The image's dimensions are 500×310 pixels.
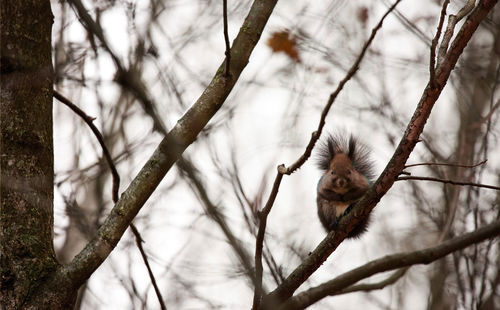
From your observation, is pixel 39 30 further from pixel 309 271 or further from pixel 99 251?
pixel 309 271

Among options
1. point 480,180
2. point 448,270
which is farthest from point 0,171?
point 448,270

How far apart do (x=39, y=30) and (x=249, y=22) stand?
0.70 m

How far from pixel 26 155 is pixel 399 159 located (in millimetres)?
1175

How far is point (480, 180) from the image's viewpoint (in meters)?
3.67

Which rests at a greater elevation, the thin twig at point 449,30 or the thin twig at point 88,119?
the thin twig at point 449,30

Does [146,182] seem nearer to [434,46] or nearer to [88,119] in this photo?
[88,119]

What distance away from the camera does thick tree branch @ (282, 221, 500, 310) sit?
2.21 metres

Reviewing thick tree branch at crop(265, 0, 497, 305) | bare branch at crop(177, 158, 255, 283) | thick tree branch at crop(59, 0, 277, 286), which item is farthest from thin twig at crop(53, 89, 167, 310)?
bare branch at crop(177, 158, 255, 283)

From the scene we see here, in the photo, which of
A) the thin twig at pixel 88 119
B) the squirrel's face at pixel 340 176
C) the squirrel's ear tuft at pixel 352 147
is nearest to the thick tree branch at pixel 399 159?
the thin twig at pixel 88 119

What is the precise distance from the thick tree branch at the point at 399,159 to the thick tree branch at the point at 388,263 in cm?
23

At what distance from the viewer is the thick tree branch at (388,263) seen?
7.25ft

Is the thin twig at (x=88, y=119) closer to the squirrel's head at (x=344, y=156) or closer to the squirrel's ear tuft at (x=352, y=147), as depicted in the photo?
the squirrel's head at (x=344, y=156)

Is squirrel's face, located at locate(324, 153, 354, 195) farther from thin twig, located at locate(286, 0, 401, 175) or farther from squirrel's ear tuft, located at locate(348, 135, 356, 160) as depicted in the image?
thin twig, located at locate(286, 0, 401, 175)

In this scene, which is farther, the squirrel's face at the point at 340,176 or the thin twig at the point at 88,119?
the squirrel's face at the point at 340,176
